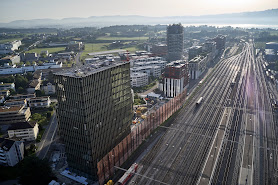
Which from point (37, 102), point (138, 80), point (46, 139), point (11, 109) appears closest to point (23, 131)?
point (46, 139)

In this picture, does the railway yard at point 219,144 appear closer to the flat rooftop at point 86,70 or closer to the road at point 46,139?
the flat rooftop at point 86,70

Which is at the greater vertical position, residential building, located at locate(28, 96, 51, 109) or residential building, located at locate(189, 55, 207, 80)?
residential building, located at locate(189, 55, 207, 80)

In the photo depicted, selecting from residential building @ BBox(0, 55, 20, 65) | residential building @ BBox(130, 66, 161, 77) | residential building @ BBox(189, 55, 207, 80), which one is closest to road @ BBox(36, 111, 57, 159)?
residential building @ BBox(130, 66, 161, 77)

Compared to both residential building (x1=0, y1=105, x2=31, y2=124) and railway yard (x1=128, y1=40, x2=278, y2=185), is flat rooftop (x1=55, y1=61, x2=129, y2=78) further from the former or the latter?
residential building (x1=0, y1=105, x2=31, y2=124)

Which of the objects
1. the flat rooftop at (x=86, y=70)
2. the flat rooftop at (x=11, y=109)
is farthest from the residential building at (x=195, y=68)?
the flat rooftop at (x=11, y=109)

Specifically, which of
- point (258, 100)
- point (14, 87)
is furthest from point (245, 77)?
point (14, 87)

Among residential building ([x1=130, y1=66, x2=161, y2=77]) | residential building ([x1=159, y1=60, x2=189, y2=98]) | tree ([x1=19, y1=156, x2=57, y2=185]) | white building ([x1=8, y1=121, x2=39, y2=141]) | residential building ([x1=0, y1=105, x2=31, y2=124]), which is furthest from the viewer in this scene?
residential building ([x1=130, y1=66, x2=161, y2=77])
